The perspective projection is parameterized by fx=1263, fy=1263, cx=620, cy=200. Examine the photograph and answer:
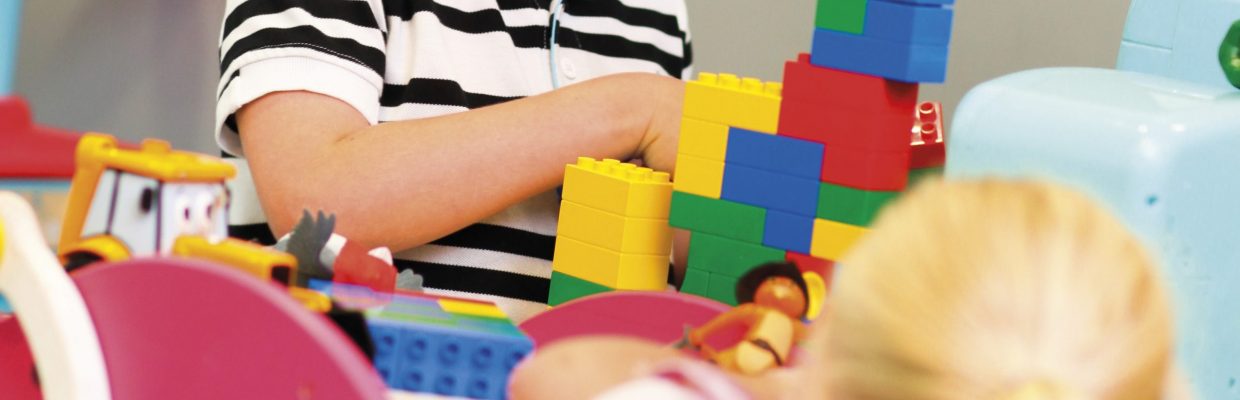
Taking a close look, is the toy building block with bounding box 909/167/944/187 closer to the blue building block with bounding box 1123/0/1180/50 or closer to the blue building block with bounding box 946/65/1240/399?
the blue building block with bounding box 946/65/1240/399

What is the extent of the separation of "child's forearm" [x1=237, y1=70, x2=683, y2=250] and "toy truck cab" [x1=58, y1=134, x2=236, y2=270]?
161mm

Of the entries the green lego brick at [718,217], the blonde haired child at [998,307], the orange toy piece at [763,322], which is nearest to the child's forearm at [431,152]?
the green lego brick at [718,217]

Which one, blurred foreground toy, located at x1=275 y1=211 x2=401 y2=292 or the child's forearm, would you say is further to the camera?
the child's forearm

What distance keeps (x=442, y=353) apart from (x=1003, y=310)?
219 mm

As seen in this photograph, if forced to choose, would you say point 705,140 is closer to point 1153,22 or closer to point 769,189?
point 769,189

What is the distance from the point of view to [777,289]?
422 millimetres

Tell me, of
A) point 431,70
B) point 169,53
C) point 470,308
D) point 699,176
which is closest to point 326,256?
point 470,308

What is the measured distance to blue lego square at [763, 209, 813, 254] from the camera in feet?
1.63

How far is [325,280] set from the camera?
47 centimetres

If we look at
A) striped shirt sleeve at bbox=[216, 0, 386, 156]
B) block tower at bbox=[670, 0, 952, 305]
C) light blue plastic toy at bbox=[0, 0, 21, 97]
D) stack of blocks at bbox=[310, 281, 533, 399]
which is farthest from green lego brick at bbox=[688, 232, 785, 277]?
light blue plastic toy at bbox=[0, 0, 21, 97]

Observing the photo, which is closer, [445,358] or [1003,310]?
[1003,310]

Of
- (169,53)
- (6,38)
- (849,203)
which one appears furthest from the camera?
(169,53)

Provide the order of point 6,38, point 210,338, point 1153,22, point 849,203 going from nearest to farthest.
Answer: point 210,338 → point 849,203 → point 1153,22 → point 6,38

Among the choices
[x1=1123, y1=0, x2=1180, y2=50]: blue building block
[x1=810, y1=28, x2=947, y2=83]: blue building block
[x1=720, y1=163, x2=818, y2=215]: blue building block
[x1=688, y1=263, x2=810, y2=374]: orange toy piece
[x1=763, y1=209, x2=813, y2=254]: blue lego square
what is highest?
[x1=1123, y1=0, x2=1180, y2=50]: blue building block
